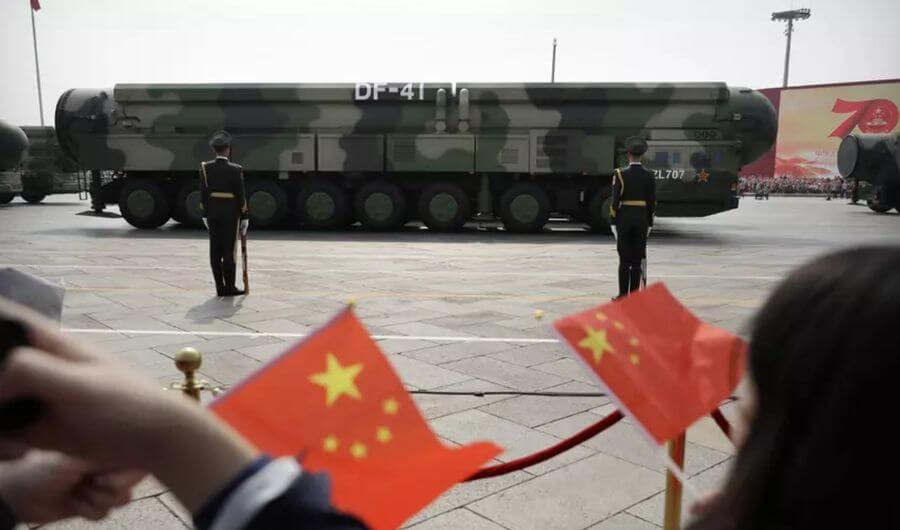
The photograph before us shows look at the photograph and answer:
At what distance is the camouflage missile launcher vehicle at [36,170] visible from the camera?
993 inches

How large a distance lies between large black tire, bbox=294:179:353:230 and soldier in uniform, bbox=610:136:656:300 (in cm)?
931

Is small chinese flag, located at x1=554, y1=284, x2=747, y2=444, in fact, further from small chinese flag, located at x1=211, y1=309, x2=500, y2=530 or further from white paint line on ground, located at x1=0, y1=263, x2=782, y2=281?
white paint line on ground, located at x1=0, y1=263, x2=782, y2=281

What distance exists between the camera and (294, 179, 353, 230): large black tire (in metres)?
15.6

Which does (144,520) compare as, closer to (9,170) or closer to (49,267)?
(49,267)

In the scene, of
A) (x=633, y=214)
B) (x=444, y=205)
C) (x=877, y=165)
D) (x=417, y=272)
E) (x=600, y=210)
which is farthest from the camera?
(x=877, y=165)

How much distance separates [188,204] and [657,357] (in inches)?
605

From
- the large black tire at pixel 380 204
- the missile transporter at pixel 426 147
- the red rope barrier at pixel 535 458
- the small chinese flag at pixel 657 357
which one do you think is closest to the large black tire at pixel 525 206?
the missile transporter at pixel 426 147

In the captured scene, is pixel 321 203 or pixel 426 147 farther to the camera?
pixel 321 203

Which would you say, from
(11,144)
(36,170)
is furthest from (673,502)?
(36,170)

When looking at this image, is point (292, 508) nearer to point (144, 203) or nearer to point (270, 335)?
point (270, 335)

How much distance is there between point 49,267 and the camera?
970 centimetres

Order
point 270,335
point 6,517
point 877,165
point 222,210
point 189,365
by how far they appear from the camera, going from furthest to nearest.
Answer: point 877,165, point 222,210, point 270,335, point 189,365, point 6,517

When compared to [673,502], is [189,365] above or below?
above

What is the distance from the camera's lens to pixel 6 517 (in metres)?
0.87
